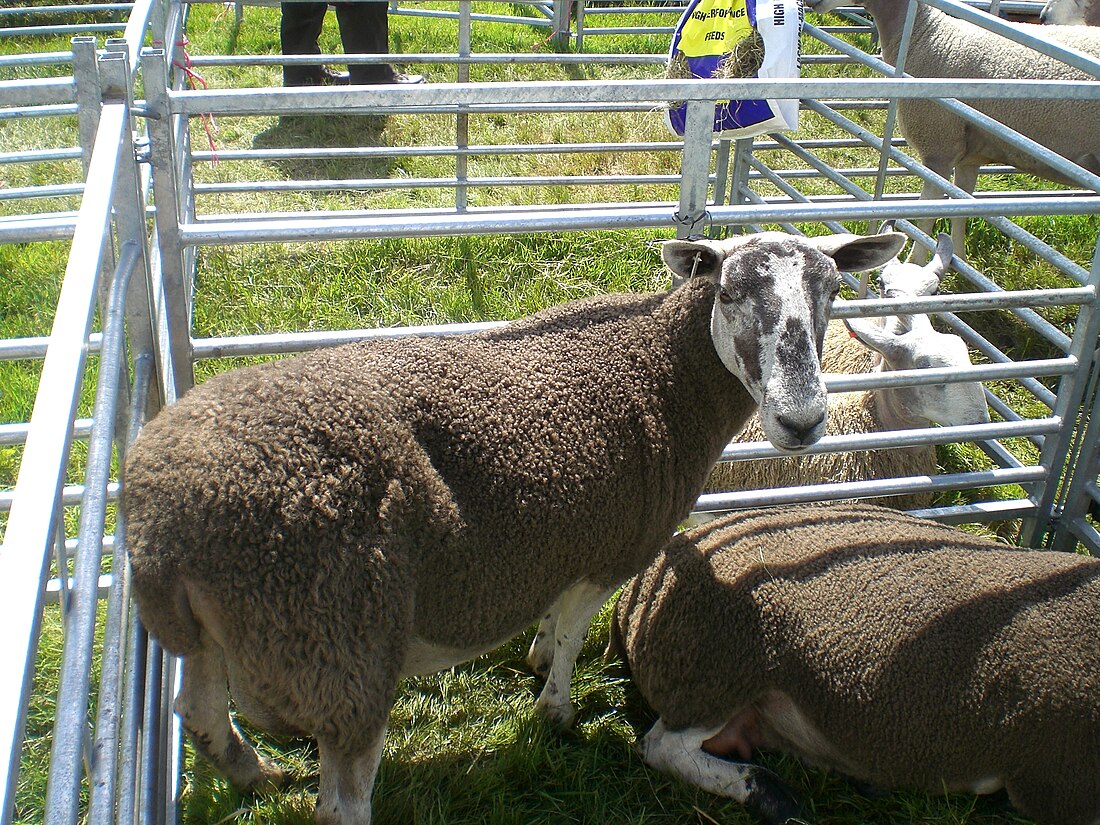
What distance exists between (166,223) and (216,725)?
131 centimetres

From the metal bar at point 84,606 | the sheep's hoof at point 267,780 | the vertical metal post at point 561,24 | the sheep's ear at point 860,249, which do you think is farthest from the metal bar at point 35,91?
the vertical metal post at point 561,24

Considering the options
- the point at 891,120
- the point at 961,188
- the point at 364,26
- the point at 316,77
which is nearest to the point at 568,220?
the point at 891,120

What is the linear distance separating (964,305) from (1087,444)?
883mm

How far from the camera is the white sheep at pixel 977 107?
5539mm

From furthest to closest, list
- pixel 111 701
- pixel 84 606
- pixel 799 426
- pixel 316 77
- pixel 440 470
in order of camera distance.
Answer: pixel 316 77
pixel 799 426
pixel 440 470
pixel 111 701
pixel 84 606

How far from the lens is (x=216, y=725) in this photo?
2367 mm

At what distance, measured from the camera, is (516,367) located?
2.55m

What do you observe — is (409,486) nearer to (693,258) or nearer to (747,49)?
(693,258)

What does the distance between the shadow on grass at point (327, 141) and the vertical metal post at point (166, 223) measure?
3995mm

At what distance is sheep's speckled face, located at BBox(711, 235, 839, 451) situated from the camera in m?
2.46

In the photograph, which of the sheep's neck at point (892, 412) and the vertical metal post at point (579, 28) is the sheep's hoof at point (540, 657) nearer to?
the sheep's neck at point (892, 412)

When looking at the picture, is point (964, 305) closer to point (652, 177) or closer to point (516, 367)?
point (516, 367)

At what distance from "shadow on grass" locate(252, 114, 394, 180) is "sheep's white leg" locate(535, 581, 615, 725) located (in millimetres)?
4613

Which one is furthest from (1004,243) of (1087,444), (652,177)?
(1087,444)
